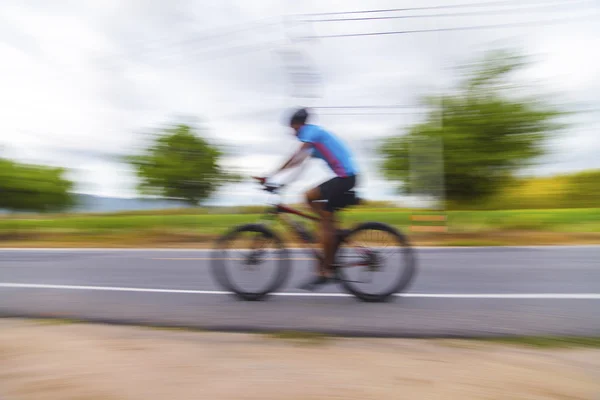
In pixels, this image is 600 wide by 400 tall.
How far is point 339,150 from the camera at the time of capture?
469 cm

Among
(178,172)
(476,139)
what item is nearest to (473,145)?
(476,139)

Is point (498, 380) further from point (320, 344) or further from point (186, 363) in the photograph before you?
point (186, 363)

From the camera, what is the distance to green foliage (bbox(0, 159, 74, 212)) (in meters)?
26.7

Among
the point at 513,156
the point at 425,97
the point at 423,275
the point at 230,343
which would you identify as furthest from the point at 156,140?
the point at 230,343

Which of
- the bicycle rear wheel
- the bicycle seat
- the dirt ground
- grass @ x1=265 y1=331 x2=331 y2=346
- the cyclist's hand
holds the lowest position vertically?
the dirt ground

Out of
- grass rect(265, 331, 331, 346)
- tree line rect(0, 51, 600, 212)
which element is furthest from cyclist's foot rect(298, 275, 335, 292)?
tree line rect(0, 51, 600, 212)

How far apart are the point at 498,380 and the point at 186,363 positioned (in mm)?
1750

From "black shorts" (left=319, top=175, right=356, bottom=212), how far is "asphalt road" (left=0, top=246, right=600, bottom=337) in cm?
97

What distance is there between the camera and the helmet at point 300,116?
4.71m

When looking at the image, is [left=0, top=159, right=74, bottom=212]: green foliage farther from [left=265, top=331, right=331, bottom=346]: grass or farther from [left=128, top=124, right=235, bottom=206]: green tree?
[left=265, top=331, right=331, bottom=346]: grass

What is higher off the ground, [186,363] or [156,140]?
[156,140]

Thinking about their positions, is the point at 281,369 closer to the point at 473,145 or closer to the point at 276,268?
the point at 276,268

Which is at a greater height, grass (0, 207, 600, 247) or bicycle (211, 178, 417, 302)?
grass (0, 207, 600, 247)

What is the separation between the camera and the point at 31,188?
28.5 metres
